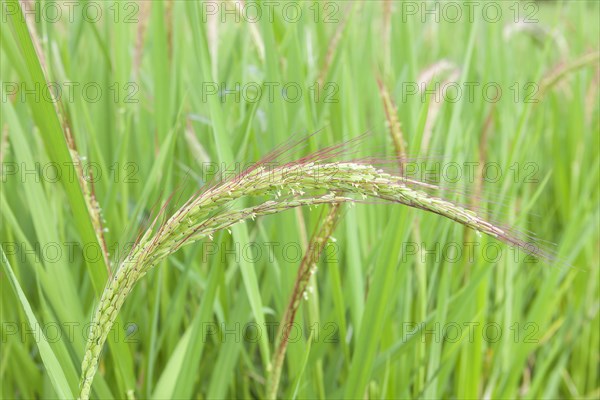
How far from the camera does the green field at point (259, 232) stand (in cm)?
99

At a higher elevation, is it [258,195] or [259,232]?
[258,195]

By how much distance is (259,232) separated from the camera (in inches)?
56.7

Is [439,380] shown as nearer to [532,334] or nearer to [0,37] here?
[532,334]

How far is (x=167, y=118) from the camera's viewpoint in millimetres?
1444

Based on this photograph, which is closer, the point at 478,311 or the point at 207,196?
the point at 207,196

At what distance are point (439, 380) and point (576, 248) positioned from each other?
0.58m

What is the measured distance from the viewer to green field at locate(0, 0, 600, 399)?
3.26 feet

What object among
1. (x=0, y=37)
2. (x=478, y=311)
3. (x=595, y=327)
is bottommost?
(x=595, y=327)

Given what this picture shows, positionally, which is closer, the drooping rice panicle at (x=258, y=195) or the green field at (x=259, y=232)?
the drooping rice panicle at (x=258, y=195)

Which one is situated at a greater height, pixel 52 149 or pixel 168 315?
pixel 52 149

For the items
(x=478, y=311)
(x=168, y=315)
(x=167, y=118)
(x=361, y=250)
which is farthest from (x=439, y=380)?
(x=167, y=118)

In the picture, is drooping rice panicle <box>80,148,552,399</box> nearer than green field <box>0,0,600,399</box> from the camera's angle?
Yes

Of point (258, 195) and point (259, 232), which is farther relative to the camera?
point (259, 232)

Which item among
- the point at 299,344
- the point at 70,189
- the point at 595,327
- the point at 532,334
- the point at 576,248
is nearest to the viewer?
the point at 70,189
